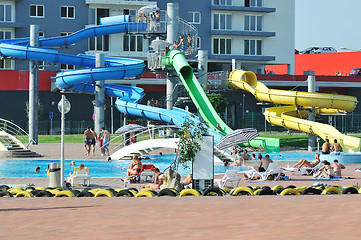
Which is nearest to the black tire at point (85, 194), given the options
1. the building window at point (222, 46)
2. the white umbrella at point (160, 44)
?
the white umbrella at point (160, 44)

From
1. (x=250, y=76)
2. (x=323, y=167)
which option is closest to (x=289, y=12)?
(x=250, y=76)

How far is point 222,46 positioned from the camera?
74250 mm

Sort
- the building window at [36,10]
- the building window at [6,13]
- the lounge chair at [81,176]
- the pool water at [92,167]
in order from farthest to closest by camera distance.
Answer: the building window at [36,10] < the building window at [6,13] < the pool water at [92,167] < the lounge chair at [81,176]

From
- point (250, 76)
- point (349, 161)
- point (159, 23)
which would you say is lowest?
point (349, 161)

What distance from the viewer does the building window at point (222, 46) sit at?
243ft

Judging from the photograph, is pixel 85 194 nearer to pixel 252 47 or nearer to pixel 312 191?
pixel 312 191

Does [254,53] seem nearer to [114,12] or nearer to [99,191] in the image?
[114,12]

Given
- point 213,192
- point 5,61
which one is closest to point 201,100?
point 213,192

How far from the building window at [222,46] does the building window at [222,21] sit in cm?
126

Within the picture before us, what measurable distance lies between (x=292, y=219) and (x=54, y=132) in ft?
170

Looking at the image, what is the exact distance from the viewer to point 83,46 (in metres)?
68.5

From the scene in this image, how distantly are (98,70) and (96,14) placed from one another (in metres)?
26.8

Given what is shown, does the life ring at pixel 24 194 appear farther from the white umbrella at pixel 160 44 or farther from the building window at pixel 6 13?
the building window at pixel 6 13

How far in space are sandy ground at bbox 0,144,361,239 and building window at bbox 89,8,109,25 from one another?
5561 centimetres
